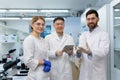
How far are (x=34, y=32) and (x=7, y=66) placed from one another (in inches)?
34.3

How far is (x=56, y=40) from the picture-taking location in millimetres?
2568

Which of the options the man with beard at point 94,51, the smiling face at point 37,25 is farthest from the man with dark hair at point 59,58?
the smiling face at point 37,25

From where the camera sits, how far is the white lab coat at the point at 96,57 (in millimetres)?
2271

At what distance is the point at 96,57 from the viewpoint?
2.29 m

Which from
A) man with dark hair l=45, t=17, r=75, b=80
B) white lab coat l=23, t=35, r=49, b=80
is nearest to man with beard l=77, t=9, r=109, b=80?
man with dark hair l=45, t=17, r=75, b=80

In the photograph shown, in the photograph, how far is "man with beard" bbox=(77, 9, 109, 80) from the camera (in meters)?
2.28

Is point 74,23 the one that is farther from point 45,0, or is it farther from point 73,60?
point 73,60

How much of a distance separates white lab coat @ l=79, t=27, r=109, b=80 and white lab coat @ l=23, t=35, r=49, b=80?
0.56 meters

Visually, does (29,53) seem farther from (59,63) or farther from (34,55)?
(59,63)

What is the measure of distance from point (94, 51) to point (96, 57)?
0.27ft

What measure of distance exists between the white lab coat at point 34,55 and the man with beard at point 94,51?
0.50 m

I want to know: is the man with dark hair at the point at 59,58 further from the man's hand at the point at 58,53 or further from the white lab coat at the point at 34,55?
the white lab coat at the point at 34,55

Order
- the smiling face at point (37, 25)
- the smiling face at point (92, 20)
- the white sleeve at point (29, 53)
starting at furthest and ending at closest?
the smiling face at point (92, 20), the smiling face at point (37, 25), the white sleeve at point (29, 53)

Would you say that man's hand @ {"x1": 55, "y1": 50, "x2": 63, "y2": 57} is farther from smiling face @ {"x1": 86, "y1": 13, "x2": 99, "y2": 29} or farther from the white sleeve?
smiling face @ {"x1": 86, "y1": 13, "x2": 99, "y2": 29}
